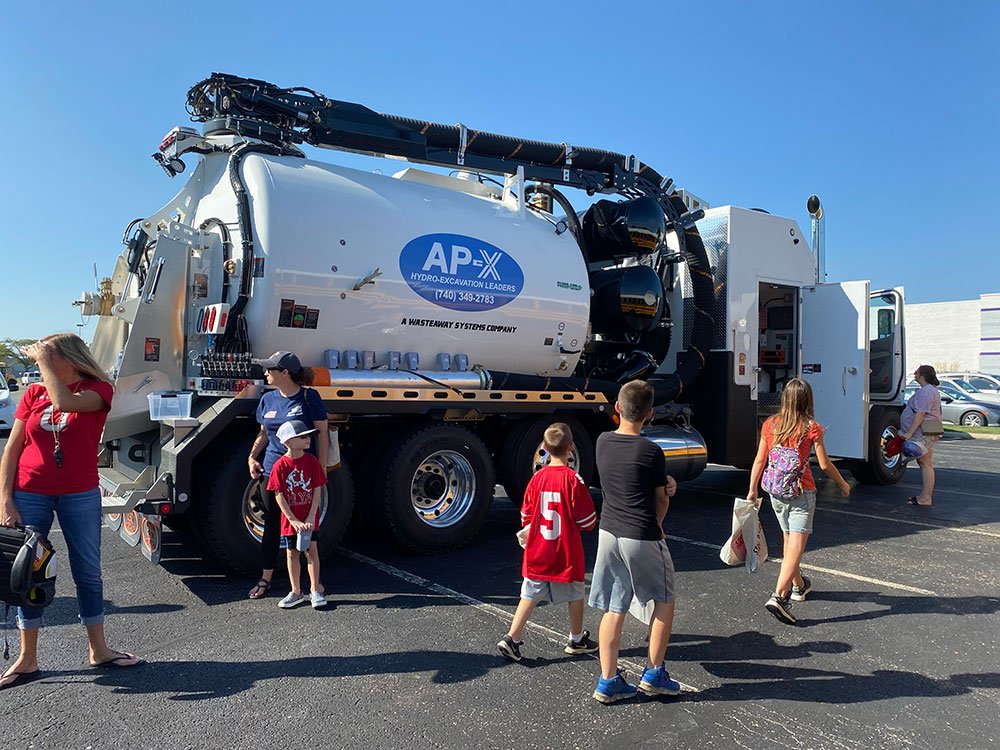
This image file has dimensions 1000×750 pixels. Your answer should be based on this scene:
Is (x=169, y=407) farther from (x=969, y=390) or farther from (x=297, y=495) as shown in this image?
(x=969, y=390)

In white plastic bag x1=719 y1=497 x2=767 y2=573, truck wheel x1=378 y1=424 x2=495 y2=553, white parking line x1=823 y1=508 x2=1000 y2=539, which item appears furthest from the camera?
white parking line x1=823 y1=508 x2=1000 y2=539

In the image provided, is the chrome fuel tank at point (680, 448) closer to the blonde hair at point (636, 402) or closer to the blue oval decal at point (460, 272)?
the blue oval decal at point (460, 272)

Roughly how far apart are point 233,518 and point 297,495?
2.36ft

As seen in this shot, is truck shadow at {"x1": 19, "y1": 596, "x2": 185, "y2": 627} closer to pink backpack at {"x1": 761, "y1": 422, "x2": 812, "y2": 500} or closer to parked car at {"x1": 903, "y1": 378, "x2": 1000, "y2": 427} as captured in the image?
pink backpack at {"x1": 761, "y1": 422, "x2": 812, "y2": 500}

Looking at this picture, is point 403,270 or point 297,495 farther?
point 403,270

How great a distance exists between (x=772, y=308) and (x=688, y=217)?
221 centimetres

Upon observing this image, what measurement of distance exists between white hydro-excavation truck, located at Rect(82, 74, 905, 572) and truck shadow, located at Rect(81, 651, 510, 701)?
1388 millimetres

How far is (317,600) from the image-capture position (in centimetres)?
471

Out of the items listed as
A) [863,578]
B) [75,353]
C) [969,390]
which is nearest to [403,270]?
[75,353]

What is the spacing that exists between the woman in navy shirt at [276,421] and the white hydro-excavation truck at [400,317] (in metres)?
0.29

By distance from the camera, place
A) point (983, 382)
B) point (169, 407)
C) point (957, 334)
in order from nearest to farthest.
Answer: point (169, 407)
point (983, 382)
point (957, 334)

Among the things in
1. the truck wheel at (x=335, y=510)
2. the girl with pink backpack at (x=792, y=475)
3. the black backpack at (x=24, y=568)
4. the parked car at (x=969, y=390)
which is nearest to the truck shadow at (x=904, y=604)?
the girl with pink backpack at (x=792, y=475)

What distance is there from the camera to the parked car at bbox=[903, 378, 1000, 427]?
800 inches

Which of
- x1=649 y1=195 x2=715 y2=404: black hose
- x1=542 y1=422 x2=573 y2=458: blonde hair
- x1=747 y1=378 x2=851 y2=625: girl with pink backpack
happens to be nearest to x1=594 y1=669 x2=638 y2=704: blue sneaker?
x1=542 y1=422 x2=573 y2=458: blonde hair
